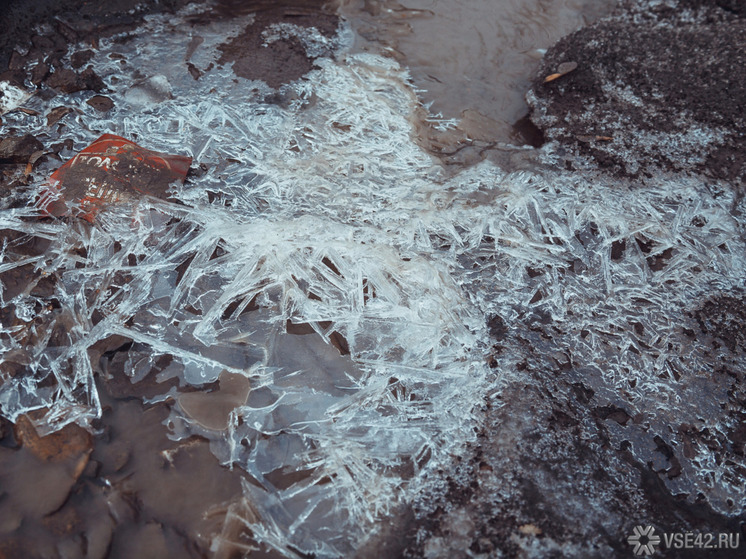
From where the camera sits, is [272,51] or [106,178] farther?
[272,51]

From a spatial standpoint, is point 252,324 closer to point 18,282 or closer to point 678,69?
point 18,282

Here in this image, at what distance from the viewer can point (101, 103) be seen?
307 centimetres

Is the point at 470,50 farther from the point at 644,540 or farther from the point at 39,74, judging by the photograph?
the point at 644,540

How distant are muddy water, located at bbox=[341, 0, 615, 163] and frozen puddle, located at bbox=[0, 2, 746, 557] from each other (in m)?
0.32

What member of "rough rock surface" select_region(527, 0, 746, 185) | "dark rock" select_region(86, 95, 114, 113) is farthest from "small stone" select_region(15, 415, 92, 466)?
"rough rock surface" select_region(527, 0, 746, 185)

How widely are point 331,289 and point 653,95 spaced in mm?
2694

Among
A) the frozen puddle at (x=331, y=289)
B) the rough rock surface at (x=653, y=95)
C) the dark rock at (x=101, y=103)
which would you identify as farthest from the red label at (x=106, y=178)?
the rough rock surface at (x=653, y=95)

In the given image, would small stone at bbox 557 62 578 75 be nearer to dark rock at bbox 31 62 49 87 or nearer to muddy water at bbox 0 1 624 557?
muddy water at bbox 0 1 624 557

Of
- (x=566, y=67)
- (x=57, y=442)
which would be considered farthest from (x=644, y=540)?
(x=566, y=67)

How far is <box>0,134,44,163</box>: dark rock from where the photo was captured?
271 centimetres

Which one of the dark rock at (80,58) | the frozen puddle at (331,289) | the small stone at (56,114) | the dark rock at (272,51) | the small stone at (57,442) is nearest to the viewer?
the small stone at (57,442)

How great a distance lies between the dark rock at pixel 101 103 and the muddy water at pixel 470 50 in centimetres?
182

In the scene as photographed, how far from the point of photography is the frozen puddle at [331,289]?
1.98m

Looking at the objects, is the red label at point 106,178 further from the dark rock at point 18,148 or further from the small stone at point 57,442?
the small stone at point 57,442
